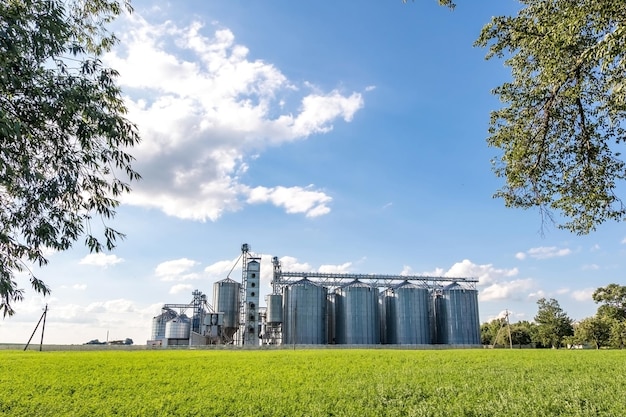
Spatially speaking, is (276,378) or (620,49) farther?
(276,378)

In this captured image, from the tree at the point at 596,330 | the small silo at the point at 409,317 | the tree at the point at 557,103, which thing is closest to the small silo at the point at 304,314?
the small silo at the point at 409,317

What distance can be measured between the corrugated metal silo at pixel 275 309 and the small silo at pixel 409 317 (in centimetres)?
1767

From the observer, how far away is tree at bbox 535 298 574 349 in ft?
290

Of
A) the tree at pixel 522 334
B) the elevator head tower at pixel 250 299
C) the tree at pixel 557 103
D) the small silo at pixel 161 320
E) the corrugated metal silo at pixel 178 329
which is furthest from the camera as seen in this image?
the tree at pixel 522 334

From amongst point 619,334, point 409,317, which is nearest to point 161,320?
point 409,317

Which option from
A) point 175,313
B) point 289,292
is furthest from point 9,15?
point 175,313

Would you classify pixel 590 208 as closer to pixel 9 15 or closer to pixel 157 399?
pixel 157 399

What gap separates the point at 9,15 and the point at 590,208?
50.9 ft

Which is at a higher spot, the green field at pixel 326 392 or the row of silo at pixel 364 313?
the row of silo at pixel 364 313

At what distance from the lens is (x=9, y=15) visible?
7168 millimetres

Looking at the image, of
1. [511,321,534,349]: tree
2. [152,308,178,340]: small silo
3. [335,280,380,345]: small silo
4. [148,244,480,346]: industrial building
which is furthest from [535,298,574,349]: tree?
[152,308,178,340]: small silo

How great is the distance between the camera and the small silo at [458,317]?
72188 mm

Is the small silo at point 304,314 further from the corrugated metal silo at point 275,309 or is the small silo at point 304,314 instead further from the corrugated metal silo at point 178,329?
the corrugated metal silo at point 178,329

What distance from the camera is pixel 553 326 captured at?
8856cm
